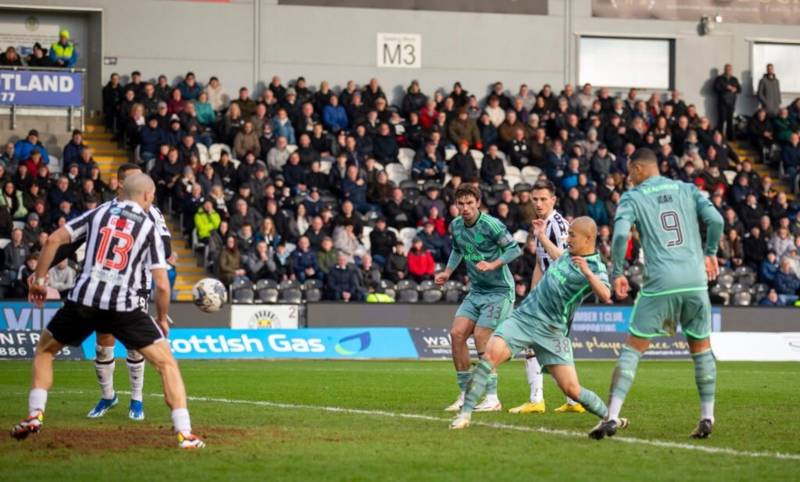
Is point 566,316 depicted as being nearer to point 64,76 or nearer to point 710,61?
point 64,76

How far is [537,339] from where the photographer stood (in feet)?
40.8

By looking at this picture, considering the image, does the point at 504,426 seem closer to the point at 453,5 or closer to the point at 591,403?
the point at 591,403

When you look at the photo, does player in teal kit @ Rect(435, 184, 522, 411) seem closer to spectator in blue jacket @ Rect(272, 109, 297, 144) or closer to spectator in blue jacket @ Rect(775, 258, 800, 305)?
spectator in blue jacket @ Rect(272, 109, 297, 144)

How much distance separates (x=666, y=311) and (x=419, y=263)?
20544 mm

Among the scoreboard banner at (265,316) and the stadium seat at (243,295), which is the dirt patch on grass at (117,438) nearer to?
the scoreboard banner at (265,316)

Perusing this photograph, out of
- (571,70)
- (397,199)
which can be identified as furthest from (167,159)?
(571,70)

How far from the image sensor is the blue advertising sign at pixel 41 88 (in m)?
33.5

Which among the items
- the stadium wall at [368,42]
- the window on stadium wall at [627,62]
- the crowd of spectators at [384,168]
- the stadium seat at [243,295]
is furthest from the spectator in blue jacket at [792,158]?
the stadium seat at [243,295]

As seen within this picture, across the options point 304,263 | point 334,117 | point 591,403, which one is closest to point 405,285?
point 304,263

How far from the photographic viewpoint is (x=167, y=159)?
3234cm

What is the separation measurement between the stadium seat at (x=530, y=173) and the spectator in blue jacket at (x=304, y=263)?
8.06 metres

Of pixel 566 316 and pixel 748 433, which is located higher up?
pixel 566 316

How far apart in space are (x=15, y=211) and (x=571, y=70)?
18803mm

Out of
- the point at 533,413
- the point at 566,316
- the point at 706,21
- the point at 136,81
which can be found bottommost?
the point at 533,413
